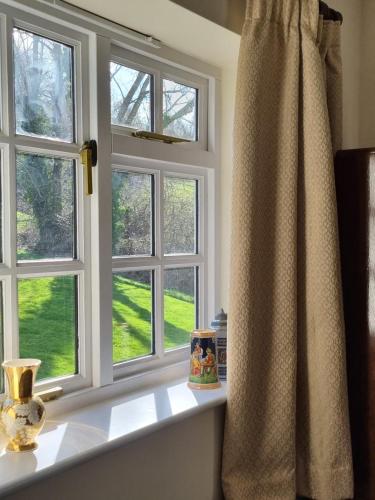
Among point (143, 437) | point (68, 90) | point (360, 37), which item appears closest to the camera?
point (143, 437)

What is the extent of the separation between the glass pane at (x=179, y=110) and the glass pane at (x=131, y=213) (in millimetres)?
214

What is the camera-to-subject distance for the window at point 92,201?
4.72 feet

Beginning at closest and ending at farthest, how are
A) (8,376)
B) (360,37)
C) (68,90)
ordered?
1. (8,376)
2. (68,90)
3. (360,37)

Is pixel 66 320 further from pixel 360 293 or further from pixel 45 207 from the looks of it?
pixel 360 293

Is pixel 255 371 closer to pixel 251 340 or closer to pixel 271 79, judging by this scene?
pixel 251 340

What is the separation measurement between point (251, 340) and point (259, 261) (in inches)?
9.9

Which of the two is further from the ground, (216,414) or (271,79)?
(271,79)

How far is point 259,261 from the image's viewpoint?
1.72 metres

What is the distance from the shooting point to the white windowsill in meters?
1.16

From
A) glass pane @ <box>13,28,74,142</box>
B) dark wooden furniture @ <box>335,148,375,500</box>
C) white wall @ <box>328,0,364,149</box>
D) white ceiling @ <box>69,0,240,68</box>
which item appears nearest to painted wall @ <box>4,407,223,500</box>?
dark wooden furniture @ <box>335,148,375,500</box>

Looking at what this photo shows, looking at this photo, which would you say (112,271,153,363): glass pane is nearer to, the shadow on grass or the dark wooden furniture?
the shadow on grass

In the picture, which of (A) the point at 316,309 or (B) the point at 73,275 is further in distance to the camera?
(A) the point at 316,309

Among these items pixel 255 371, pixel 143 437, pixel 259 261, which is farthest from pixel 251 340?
pixel 143 437

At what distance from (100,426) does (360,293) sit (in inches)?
39.5
